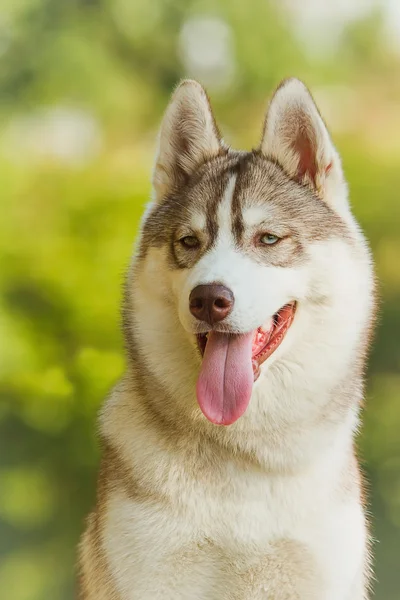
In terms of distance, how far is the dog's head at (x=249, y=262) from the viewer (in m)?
1.46

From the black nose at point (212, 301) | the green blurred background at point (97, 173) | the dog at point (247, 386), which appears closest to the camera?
the black nose at point (212, 301)

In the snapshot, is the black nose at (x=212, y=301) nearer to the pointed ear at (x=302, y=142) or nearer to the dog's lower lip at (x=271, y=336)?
the dog's lower lip at (x=271, y=336)

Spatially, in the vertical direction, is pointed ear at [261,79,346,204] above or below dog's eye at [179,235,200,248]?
above

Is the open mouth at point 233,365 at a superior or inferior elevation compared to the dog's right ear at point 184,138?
inferior

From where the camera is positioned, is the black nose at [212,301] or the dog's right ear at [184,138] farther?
the dog's right ear at [184,138]

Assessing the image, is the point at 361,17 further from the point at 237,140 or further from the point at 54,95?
the point at 54,95

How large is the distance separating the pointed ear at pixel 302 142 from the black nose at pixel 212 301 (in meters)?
0.38

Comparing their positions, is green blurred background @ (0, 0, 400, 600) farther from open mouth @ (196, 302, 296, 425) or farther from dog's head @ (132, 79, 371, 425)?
open mouth @ (196, 302, 296, 425)

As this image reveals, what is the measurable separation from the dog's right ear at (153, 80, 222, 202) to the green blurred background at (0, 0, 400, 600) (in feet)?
1.27

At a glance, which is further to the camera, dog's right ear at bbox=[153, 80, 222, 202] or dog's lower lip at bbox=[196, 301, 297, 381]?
dog's right ear at bbox=[153, 80, 222, 202]

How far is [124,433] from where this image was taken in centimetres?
165

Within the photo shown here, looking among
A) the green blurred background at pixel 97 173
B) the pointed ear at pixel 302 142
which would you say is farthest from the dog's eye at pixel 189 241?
the green blurred background at pixel 97 173

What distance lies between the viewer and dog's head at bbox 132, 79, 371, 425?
146cm

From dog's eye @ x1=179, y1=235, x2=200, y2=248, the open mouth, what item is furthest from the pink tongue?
dog's eye @ x1=179, y1=235, x2=200, y2=248
